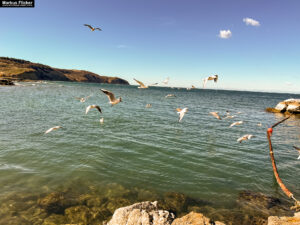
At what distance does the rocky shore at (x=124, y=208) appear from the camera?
5.36 metres

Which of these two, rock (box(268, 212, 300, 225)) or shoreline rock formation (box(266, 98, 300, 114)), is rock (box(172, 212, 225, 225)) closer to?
rock (box(268, 212, 300, 225))

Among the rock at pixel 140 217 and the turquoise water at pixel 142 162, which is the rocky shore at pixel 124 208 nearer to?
the rock at pixel 140 217

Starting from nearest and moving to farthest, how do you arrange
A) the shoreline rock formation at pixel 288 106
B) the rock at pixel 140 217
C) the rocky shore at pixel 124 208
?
the rock at pixel 140 217
the rocky shore at pixel 124 208
the shoreline rock formation at pixel 288 106

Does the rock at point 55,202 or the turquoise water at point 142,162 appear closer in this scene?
the rock at point 55,202

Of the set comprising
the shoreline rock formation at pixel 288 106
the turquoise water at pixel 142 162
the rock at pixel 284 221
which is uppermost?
the shoreline rock formation at pixel 288 106

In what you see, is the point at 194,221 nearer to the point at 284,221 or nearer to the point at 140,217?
the point at 140,217

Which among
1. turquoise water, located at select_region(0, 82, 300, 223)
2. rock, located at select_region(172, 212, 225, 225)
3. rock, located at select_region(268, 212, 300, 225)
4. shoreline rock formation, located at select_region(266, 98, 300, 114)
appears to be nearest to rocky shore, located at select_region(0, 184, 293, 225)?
rock, located at select_region(172, 212, 225, 225)

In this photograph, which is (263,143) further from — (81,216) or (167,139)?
(81,216)

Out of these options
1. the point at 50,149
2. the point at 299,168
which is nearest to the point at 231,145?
the point at 299,168

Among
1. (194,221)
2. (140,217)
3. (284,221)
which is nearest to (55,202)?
(140,217)

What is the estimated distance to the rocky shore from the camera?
17.6 ft

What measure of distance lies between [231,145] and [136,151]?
821 cm

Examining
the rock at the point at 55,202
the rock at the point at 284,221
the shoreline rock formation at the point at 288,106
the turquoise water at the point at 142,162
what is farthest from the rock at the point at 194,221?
the shoreline rock formation at the point at 288,106

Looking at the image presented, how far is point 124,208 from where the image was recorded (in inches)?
221
